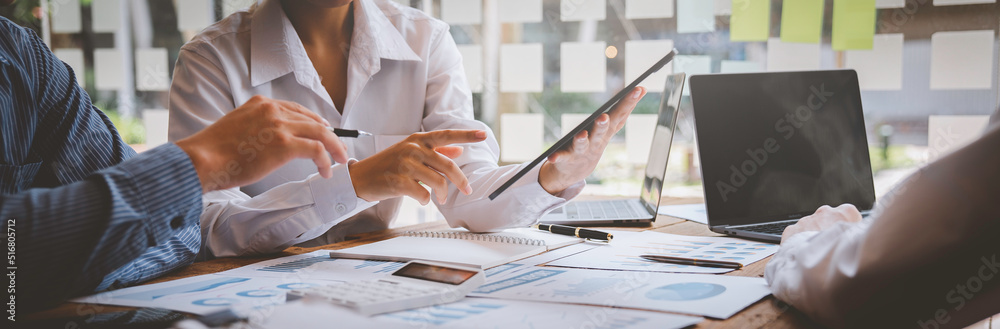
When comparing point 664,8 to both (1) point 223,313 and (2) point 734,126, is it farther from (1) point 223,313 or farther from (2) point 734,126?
(1) point 223,313

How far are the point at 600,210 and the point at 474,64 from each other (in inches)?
43.7

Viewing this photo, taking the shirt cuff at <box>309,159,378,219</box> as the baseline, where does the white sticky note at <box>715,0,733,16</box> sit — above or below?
above

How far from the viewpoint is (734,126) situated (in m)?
1.22

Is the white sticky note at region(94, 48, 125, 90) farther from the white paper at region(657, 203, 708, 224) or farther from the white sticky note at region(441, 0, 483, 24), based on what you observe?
the white paper at region(657, 203, 708, 224)

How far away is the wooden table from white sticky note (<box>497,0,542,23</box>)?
114cm

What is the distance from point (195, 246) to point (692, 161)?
1.77 meters

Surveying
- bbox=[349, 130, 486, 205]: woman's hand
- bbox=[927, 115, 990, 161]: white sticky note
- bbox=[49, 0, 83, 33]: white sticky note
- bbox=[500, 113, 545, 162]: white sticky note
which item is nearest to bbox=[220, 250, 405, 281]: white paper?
bbox=[349, 130, 486, 205]: woman's hand

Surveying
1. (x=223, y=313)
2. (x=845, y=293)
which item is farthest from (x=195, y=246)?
(x=845, y=293)

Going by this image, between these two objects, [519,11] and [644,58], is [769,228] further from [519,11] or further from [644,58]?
[519,11]

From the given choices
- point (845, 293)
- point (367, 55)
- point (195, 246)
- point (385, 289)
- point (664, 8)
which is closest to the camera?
point (845, 293)

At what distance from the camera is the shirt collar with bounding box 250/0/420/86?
1.30 metres

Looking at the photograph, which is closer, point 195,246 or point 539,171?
point 195,246

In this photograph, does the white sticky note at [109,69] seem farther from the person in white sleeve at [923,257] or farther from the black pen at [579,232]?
the person in white sleeve at [923,257]

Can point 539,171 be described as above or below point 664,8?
below
